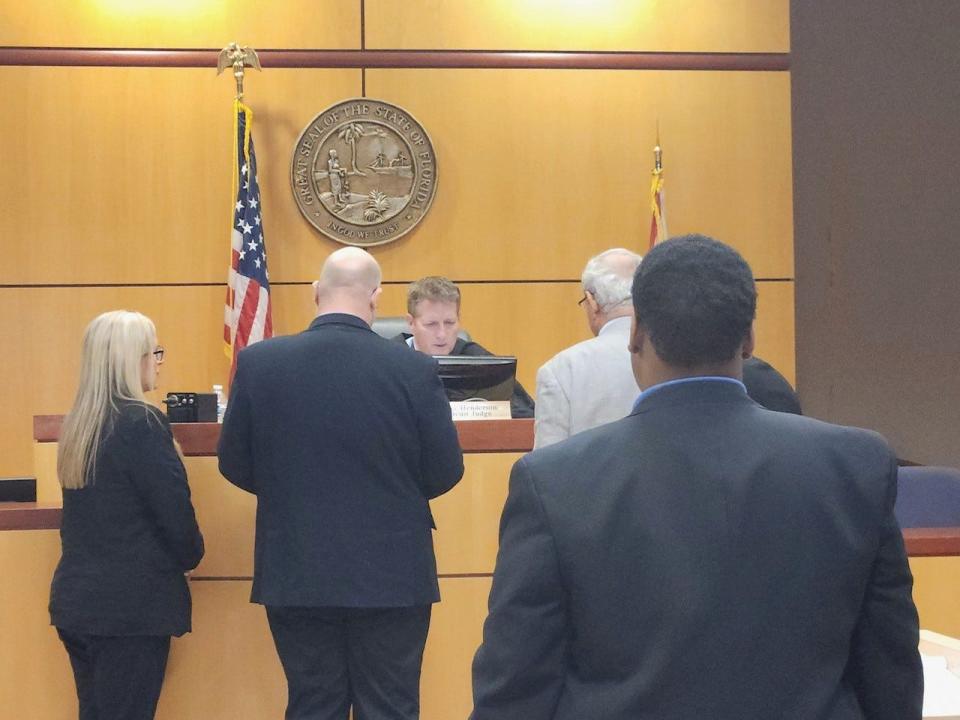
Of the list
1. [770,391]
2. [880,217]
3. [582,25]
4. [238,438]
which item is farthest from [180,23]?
[770,391]

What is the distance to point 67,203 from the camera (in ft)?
20.2

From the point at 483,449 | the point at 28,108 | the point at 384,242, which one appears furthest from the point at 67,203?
the point at 483,449

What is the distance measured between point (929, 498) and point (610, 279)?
1654mm

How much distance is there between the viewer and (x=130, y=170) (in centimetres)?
620

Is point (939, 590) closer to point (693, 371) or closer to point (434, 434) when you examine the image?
point (434, 434)

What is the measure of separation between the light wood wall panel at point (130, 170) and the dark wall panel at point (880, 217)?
2796 millimetres

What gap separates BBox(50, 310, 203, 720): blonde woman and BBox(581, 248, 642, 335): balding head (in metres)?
1.16

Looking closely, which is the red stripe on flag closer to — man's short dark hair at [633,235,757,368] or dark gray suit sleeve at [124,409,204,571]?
dark gray suit sleeve at [124,409,204,571]

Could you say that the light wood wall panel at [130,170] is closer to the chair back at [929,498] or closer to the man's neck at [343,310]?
the man's neck at [343,310]

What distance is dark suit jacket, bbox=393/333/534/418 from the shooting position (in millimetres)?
4037

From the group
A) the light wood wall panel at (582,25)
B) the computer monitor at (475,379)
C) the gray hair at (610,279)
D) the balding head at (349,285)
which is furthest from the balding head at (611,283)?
the light wood wall panel at (582,25)

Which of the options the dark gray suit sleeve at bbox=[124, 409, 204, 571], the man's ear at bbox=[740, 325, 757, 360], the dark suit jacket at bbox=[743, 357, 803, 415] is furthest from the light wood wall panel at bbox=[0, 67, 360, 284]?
the man's ear at bbox=[740, 325, 757, 360]

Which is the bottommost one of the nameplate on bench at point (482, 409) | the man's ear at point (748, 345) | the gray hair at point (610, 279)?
the nameplate on bench at point (482, 409)

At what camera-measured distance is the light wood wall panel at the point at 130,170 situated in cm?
616
